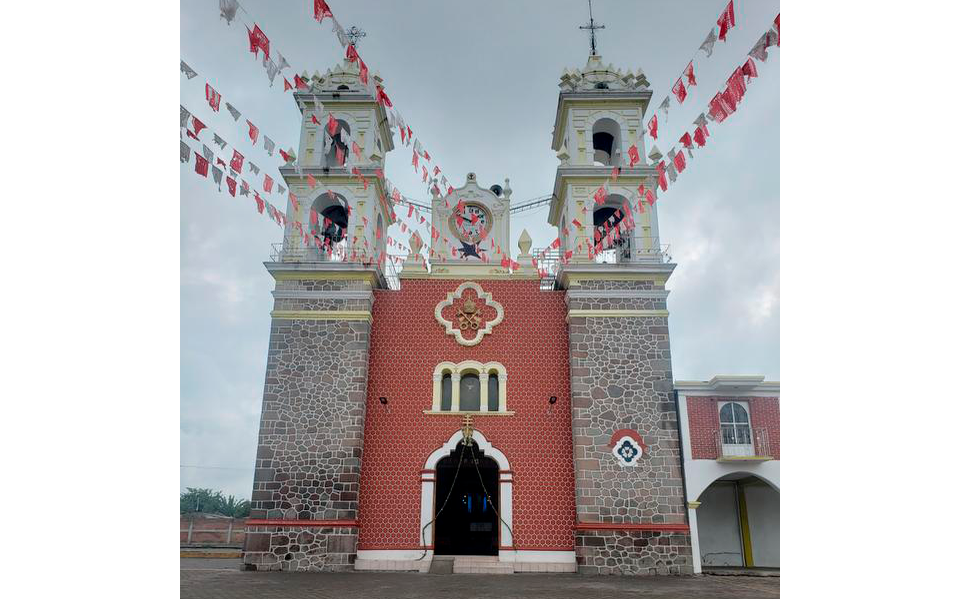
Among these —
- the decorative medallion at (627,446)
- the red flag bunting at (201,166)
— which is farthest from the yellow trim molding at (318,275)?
the decorative medallion at (627,446)

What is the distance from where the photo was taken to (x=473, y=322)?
17.1 meters

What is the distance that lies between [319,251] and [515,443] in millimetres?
7322

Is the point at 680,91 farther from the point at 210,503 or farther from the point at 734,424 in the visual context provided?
the point at 210,503

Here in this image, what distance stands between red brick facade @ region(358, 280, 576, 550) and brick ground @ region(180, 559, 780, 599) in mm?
1505

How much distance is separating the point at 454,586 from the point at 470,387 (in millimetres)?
5856

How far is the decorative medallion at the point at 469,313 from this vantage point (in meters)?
17.0

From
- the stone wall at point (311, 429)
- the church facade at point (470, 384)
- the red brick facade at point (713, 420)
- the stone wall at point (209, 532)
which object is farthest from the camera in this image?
the stone wall at point (209, 532)

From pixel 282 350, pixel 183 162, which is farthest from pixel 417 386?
pixel 183 162

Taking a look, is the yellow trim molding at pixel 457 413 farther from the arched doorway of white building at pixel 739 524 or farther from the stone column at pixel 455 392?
the arched doorway of white building at pixel 739 524

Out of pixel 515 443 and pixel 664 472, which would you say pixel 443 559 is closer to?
pixel 515 443

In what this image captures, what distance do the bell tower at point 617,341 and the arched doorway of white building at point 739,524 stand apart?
346 cm

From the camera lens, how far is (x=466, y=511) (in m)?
17.6

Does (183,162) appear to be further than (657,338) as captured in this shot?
No

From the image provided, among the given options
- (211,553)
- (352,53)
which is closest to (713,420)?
(352,53)
